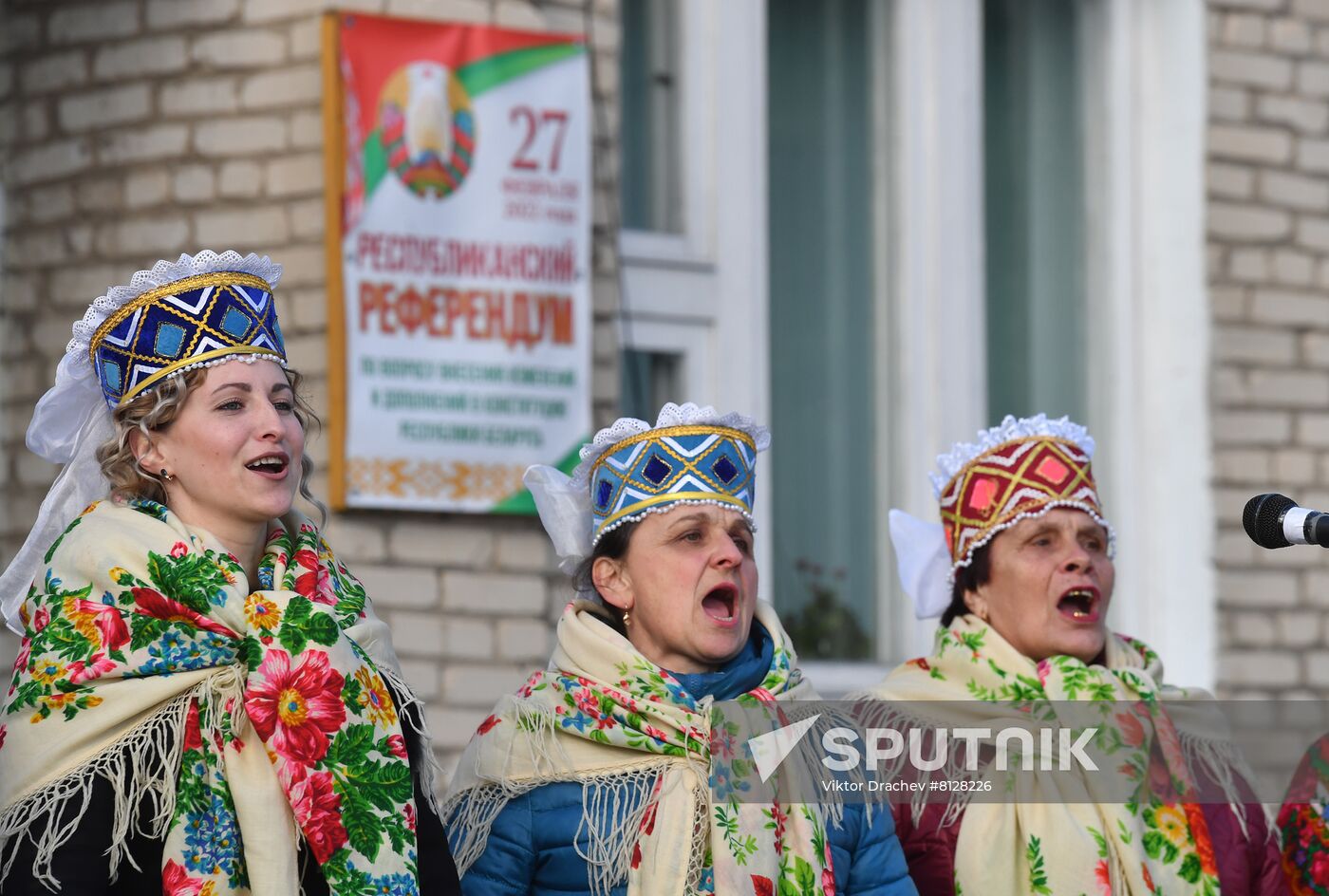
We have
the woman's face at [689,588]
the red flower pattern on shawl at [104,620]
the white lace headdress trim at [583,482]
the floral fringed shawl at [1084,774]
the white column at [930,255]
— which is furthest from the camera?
the white column at [930,255]

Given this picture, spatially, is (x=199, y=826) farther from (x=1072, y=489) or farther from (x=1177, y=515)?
(x=1177, y=515)

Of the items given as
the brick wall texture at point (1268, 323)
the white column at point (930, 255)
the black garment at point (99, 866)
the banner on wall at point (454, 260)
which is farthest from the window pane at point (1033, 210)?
the black garment at point (99, 866)

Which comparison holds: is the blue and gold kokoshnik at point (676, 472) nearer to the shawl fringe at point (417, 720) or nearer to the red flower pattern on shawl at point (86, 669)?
the shawl fringe at point (417, 720)

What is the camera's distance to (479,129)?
6.72 metres

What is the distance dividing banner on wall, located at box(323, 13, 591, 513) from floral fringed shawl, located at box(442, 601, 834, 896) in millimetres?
2408

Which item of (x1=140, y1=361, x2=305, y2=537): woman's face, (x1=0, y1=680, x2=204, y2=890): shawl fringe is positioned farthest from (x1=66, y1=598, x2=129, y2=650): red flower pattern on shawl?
(x1=140, y1=361, x2=305, y2=537): woman's face

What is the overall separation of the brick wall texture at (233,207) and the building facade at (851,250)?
0.01 meters

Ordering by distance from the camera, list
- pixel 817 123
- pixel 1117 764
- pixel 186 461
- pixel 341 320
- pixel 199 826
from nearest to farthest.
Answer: pixel 199 826, pixel 186 461, pixel 1117 764, pixel 341 320, pixel 817 123

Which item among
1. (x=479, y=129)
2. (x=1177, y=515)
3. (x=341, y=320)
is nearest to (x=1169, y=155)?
(x=1177, y=515)

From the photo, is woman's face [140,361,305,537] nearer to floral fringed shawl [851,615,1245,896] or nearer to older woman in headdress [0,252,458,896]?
older woman in headdress [0,252,458,896]

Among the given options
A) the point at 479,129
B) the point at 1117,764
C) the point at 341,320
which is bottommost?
the point at 1117,764

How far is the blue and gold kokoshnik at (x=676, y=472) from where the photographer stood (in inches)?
165

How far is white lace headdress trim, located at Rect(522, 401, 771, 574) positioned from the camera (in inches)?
168

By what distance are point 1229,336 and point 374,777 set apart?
5278 millimetres
